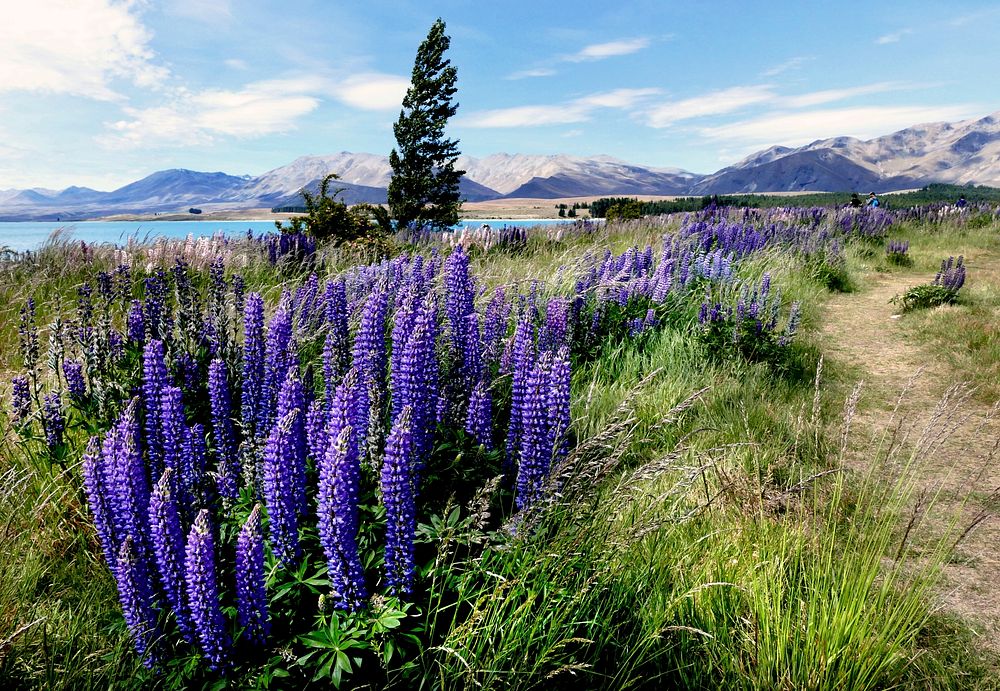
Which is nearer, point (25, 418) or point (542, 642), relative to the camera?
point (542, 642)

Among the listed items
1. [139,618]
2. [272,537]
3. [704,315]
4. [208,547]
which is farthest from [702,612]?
[704,315]

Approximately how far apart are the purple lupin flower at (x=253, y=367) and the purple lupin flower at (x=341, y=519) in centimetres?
143

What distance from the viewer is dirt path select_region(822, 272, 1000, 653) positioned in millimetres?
3584

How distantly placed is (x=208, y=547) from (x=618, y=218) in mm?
22437

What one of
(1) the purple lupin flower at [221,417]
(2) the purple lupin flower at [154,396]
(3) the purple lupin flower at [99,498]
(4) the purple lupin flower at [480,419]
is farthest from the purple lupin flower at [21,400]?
(4) the purple lupin flower at [480,419]

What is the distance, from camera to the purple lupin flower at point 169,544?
77.9 inches

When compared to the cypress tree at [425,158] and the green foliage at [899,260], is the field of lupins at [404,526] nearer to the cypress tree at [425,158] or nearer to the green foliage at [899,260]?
the green foliage at [899,260]

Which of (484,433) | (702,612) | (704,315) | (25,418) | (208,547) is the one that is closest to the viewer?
(208,547)

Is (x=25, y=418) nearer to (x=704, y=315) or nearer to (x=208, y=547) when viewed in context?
(x=208, y=547)

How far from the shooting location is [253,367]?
11.4 ft

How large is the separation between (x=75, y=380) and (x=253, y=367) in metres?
1.47

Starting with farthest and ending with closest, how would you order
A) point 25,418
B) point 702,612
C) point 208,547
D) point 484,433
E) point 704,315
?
1. point 704,315
2. point 25,418
3. point 484,433
4. point 702,612
5. point 208,547

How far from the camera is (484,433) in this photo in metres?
3.40

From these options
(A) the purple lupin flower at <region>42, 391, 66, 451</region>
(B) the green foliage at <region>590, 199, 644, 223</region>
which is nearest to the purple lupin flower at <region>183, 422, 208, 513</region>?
(A) the purple lupin flower at <region>42, 391, 66, 451</region>
